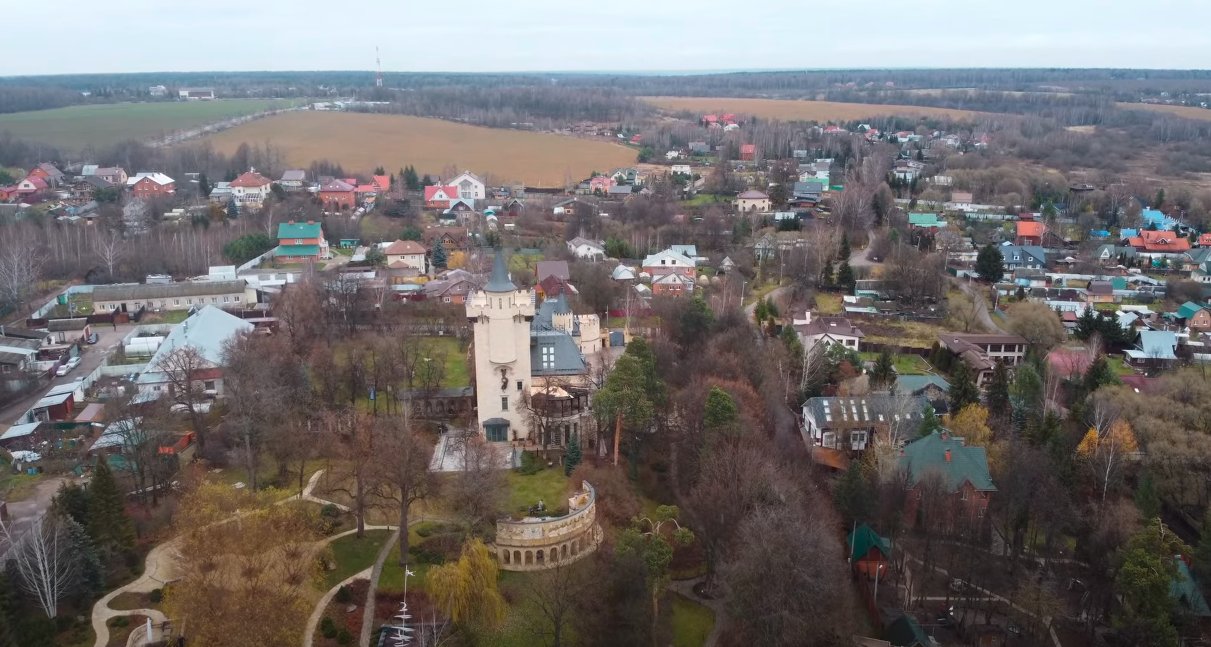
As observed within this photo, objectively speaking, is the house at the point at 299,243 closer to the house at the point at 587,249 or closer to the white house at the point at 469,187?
the house at the point at 587,249

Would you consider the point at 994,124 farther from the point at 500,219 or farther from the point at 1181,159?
the point at 500,219

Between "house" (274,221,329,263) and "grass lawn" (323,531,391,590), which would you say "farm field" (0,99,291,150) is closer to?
"house" (274,221,329,263)

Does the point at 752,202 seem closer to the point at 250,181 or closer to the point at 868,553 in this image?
the point at 250,181

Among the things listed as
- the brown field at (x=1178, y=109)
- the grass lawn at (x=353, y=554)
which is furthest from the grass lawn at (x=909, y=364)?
the brown field at (x=1178, y=109)

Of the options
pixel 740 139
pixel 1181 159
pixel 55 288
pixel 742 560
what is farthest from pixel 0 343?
pixel 1181 159

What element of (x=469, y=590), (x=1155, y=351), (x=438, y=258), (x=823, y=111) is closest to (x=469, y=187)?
(x=438, y=258)
